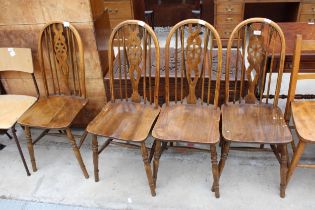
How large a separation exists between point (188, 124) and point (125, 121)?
0.40m

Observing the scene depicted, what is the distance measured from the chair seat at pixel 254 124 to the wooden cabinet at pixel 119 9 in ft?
7.98

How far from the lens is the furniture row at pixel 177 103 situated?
66.9 inches

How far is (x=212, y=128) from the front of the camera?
172 centimetres

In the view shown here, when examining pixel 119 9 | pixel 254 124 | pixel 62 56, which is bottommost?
pixel 254 124

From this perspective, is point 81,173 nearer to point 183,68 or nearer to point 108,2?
point 183,68

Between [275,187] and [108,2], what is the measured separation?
3.04 m

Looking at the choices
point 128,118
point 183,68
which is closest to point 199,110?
point 183,68

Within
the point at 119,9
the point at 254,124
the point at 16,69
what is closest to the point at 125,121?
the point at 254,124

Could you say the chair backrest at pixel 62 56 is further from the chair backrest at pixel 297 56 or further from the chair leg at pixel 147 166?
the chair backrest at pixel 297 56

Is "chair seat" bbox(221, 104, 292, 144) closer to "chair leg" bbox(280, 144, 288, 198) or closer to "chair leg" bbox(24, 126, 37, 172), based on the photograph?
"chair leg" bbox(280, 144, 288, 198)

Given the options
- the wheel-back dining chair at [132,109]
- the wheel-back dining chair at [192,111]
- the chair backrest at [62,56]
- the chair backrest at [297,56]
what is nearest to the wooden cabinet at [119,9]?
the chair backrest at [62,56]

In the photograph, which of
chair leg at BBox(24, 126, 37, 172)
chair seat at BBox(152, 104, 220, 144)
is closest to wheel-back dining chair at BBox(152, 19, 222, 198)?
chair seat at BBox(152, 104, 220, 144)

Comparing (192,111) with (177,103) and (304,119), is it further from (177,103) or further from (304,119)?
(304,119)

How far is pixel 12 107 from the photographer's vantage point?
2115 mm
